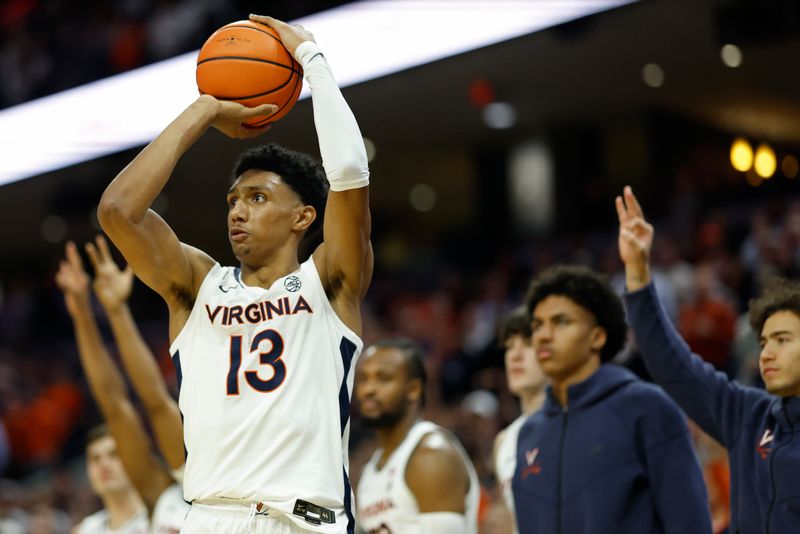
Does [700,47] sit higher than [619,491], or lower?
higher

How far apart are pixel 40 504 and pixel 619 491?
8199 mm

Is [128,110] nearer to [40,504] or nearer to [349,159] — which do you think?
[40,504]

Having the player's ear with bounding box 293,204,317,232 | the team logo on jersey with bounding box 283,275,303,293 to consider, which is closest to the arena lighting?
the player's ear with bounding box 293,204,317,232

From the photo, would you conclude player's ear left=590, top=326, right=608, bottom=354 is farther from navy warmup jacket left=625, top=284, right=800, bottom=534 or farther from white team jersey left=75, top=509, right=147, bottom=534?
white team jersey left=75, top=509, right=147, bottom=534

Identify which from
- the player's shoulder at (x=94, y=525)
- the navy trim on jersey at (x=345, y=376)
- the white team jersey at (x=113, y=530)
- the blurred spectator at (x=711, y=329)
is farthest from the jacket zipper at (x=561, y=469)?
the blurred spectator at (x=711, y=329)

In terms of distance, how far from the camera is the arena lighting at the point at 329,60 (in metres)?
11.5

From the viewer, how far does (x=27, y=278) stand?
21.0 metres

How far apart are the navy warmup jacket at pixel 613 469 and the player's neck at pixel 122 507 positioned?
281 centimetres

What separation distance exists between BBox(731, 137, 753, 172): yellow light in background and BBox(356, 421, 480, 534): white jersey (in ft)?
27.1

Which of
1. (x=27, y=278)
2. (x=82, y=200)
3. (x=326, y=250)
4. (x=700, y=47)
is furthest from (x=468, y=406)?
(x=27, y=278)

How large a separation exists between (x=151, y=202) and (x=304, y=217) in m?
0.59

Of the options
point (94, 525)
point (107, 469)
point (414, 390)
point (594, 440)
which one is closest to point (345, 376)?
point (594, 440)

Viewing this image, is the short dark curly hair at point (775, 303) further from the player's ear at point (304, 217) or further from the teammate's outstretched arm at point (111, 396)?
the teammate's outstretched arm at point (111, 396)

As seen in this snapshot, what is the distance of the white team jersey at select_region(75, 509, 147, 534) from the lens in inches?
245
